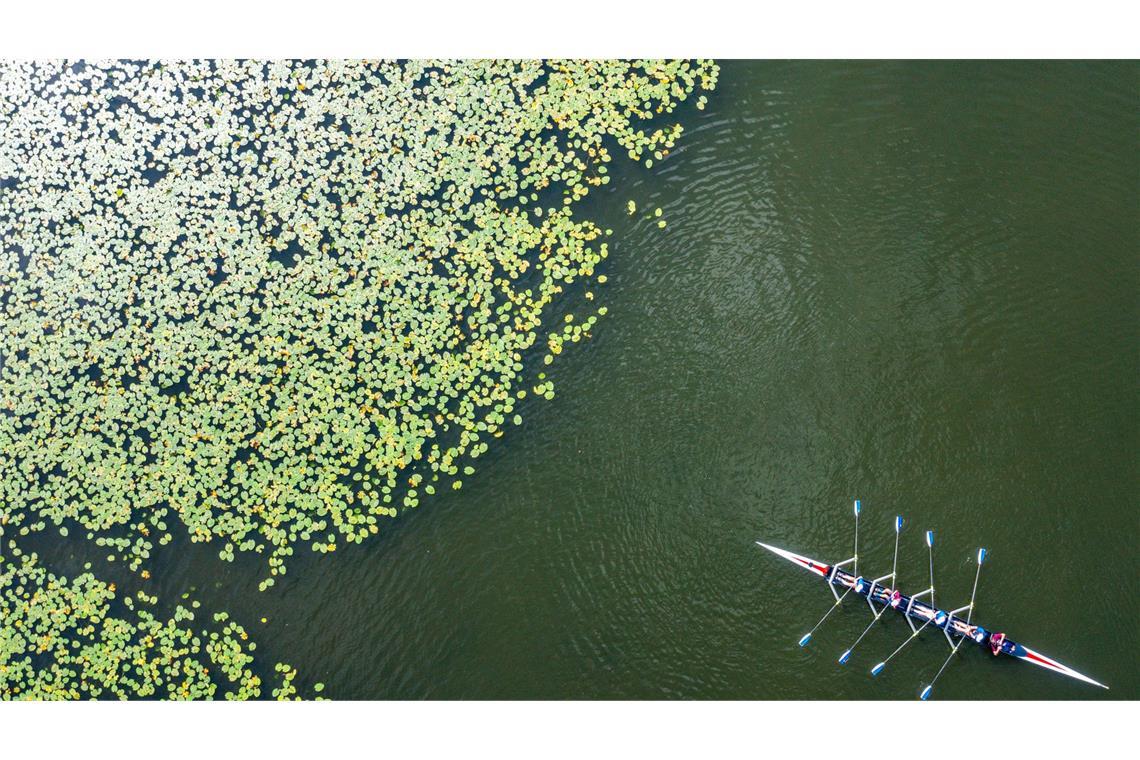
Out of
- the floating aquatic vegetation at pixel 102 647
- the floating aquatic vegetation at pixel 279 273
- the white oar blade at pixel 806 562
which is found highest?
the floating aquatic vegetation at pixel 279 273

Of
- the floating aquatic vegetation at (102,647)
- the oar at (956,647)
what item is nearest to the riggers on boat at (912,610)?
the oar at (956,647)

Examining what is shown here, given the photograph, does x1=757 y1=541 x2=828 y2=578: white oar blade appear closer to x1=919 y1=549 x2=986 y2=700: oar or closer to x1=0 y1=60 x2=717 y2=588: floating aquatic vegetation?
x1=919 y1=549 x2=986 y2=700: oar

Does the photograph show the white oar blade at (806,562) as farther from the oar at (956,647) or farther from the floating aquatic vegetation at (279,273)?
the floating aquatic vegetation at (279,273)

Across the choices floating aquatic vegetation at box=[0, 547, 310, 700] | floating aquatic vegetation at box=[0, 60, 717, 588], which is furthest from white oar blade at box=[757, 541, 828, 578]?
floating aquatic vegetation at box=[0, 547, 310, 700]

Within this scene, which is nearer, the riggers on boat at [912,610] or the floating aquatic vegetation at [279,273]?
the riggers on boat at [912,610]

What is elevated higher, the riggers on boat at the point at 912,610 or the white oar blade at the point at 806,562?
the white oar blade at the point at 806,562
